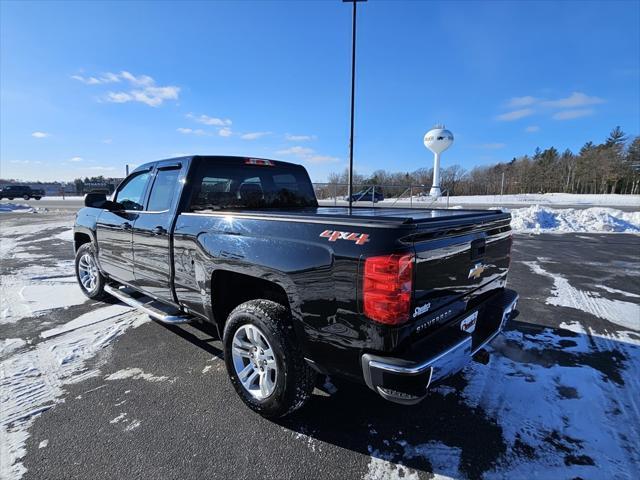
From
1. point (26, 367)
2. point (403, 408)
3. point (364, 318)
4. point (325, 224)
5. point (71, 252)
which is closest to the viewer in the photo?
point (364, 318)

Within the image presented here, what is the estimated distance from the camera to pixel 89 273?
5.35 metres

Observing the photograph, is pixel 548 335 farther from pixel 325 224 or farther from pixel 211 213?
pixel 211 213

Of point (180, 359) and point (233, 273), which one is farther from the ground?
point (233, 273)

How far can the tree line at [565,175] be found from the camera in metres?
66.2

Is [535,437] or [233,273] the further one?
[233,273]

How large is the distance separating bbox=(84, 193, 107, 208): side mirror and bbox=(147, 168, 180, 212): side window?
2.99 feet

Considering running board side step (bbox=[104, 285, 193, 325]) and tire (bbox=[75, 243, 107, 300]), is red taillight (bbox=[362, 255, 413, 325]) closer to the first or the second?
running board side step (bbox=[104, 285, 193, 325])

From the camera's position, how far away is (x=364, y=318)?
79.1 inches

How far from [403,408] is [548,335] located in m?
2.41

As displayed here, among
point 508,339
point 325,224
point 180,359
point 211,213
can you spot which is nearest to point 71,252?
point 180,359

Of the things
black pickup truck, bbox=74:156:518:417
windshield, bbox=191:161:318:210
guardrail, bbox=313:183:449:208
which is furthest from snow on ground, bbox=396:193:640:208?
black pickup truck, bbox=74:156:518:417

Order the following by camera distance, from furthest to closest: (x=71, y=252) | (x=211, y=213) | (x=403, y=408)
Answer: (x=71, y=252) → (x=211, y=213) → (x=403, y=408)

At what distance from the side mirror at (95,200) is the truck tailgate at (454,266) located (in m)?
3.96

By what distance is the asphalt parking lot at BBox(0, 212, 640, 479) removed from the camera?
7.15 feet
